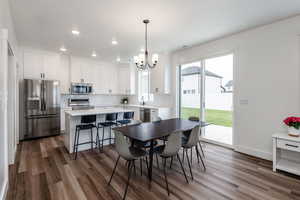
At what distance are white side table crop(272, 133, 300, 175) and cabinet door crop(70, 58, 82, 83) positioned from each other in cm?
605

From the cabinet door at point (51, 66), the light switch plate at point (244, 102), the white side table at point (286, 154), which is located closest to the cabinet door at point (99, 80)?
the cabinet door at point (51, 66)

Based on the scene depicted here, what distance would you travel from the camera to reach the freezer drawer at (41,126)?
4.53m

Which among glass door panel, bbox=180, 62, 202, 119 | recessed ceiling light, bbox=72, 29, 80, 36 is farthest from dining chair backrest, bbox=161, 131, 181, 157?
recessed ceiling light, bbox=72, 29, 80, 36

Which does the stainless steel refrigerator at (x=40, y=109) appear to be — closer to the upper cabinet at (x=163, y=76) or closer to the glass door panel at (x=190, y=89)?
the upper cabinet at (x=163, y=76)

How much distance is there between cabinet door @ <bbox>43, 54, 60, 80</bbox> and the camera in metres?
4.96

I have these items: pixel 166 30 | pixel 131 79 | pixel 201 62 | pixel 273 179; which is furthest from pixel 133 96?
pixel 273 179

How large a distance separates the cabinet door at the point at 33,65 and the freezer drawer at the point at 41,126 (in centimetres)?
134

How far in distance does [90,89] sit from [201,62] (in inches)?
168

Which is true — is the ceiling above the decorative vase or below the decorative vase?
above

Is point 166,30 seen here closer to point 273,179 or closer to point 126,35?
point 126,35

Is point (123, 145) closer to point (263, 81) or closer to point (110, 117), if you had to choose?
point (110, 117)

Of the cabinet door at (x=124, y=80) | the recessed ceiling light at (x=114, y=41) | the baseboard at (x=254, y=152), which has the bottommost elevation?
the baseboard at (x=254, y=152)

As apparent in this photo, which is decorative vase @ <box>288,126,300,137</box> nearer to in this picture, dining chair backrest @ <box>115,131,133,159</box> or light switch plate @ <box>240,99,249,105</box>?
light switch plate @ <box>240,99,249,105</box>

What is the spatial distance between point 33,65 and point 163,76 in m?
4.17
